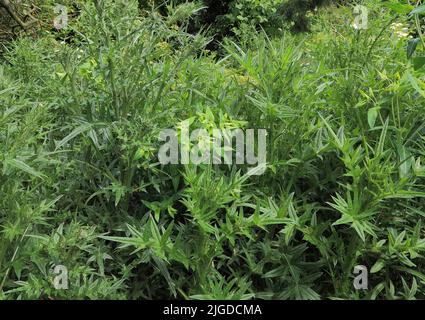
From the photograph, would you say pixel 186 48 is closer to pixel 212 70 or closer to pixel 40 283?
pixel 212 70

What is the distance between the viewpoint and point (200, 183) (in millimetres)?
1936

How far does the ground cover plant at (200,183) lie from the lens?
6.34 feet

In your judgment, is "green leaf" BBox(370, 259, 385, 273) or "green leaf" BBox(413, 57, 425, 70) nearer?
"green leaf" BBox(370, 259, 385, 273)

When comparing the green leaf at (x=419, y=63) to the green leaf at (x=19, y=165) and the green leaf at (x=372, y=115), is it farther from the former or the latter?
the green leaf at (x=19, y=165)

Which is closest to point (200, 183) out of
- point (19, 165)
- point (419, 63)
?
point (19, 165)

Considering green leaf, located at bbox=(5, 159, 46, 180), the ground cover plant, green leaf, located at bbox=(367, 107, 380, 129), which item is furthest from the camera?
green leaf, located at bbox=(367, 107, 380, 129)

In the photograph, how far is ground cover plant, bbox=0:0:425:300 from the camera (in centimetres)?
193

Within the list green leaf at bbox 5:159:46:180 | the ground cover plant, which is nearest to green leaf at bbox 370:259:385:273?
the ground cover plant

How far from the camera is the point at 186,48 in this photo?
2266mm

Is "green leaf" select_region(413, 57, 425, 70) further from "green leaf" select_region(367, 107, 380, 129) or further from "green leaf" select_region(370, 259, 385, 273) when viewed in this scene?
"green leaf" select_region(370, 259, 385, 273)

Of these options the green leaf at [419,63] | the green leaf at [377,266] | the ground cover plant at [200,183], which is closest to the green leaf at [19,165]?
the ground cover plant at [200,183]

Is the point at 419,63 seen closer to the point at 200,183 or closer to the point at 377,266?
the point at 377,266

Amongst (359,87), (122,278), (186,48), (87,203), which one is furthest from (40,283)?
(359,87)

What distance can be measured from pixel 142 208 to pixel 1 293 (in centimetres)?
63
